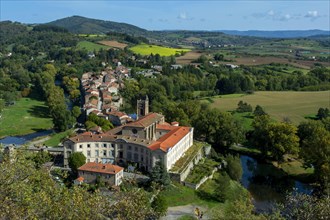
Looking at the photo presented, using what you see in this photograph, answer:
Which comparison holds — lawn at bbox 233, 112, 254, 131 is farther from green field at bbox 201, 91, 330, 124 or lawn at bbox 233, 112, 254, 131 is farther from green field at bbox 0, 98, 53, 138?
green field at bbox 0, 98, 53, 138

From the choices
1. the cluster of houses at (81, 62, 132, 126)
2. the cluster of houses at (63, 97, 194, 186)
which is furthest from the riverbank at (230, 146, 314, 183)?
the cluster of houses at (81, 62, 132, 126)

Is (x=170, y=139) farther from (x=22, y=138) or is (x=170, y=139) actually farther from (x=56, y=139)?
(x=22, y=138)

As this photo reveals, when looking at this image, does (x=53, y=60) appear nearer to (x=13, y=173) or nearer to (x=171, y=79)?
(x=171, y=79)

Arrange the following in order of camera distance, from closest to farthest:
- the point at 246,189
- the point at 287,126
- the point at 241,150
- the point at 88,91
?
the point at 246,189 < the point at 287,126 < the point at 241,150 < the point at 88,91

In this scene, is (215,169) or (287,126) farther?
(287,126)

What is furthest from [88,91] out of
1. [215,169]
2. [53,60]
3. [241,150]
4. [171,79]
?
[53,60]
